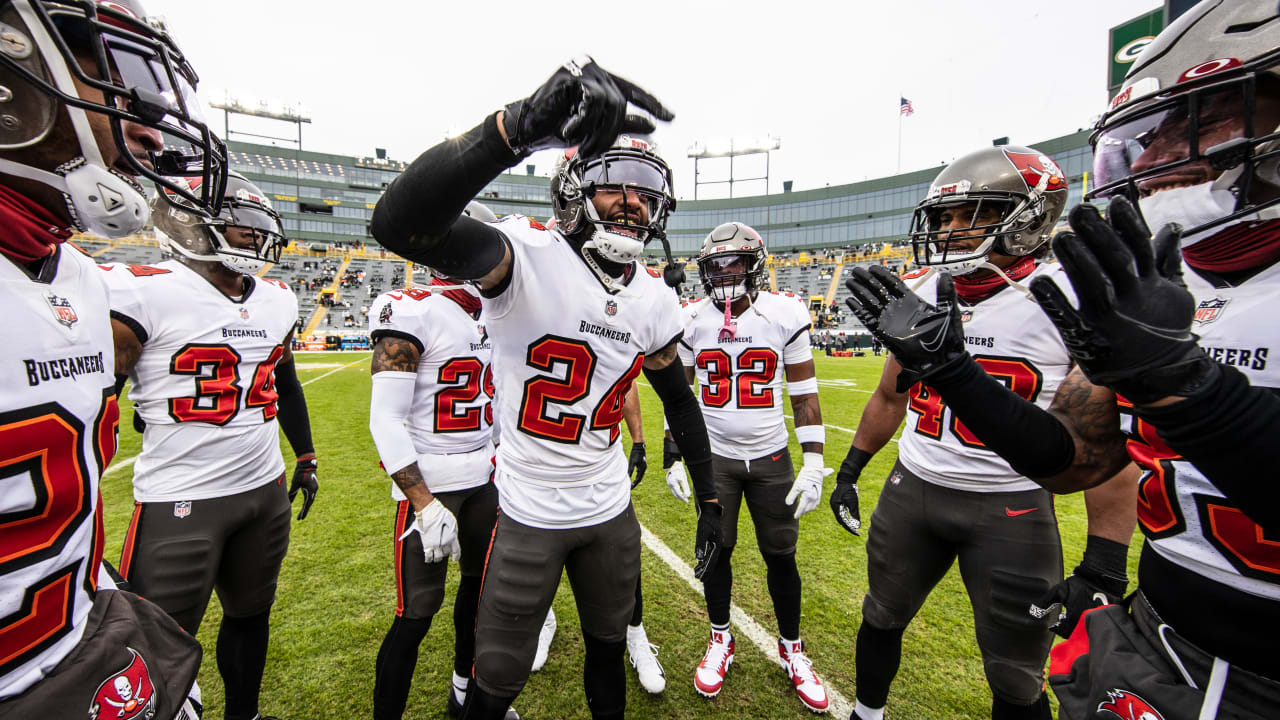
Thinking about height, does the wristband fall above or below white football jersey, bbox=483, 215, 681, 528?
below

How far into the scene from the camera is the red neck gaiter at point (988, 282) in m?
2.43

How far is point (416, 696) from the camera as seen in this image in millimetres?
2893

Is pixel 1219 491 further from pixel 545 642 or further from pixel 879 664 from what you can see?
pixel 545 642

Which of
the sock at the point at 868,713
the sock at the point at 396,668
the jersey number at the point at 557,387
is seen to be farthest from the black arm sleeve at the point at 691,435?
the sock at the point at 396,668

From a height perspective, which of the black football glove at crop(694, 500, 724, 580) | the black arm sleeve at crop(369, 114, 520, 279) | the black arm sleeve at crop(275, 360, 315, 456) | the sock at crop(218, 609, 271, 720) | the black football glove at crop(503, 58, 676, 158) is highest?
the black football glove at crop(503, 58, 676, 158)

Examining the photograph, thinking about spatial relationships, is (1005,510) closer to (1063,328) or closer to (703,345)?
(1063,328)

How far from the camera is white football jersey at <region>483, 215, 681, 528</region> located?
79.4 inches

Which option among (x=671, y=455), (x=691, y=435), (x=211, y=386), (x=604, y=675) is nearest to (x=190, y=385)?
(x=211, y=386)

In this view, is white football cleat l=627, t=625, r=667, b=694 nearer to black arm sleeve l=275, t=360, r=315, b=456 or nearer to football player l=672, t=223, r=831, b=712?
football player l=672, t=223, r=831, b=712

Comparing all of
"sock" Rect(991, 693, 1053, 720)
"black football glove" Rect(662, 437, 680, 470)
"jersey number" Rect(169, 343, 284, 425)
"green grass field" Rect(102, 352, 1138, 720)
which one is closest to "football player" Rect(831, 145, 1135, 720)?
"sock" Rect(991, 693, 1053, 720)

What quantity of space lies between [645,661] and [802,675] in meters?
0.96

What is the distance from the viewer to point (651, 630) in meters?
3.60

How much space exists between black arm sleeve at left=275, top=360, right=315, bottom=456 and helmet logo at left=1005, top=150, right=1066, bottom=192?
4457mm

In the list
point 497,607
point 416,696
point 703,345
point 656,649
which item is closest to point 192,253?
point 497,607
